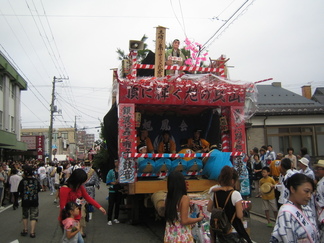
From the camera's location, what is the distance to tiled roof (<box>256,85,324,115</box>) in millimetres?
18047

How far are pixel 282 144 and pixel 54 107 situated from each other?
23.5 meters

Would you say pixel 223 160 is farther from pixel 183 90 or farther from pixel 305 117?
pixel 305 117

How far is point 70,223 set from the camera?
16.1ft

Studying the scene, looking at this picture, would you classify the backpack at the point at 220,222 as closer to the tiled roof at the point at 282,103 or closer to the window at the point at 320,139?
the tiled roof at the point at 282,103

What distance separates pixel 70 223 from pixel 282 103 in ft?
59.9

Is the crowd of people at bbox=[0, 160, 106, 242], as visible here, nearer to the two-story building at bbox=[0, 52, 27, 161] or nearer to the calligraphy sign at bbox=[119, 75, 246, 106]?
the calligraphy sign at bbox=[119, 75, 246, 106]

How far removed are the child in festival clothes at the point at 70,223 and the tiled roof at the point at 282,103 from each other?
14.3m

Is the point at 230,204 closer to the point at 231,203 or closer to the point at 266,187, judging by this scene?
the point at 231,203

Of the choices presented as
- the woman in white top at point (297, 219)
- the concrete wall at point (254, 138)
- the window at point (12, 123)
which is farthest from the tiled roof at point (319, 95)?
the woman in white top at point (297, 219)

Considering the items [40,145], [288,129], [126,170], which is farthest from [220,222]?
[40,145]

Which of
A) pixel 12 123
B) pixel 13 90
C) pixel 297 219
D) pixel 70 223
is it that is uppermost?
pixel 13 90

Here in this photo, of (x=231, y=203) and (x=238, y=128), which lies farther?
(x=238, y=128)

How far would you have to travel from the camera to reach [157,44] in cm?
848

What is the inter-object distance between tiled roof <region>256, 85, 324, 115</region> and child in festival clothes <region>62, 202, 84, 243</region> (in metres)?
14.3
